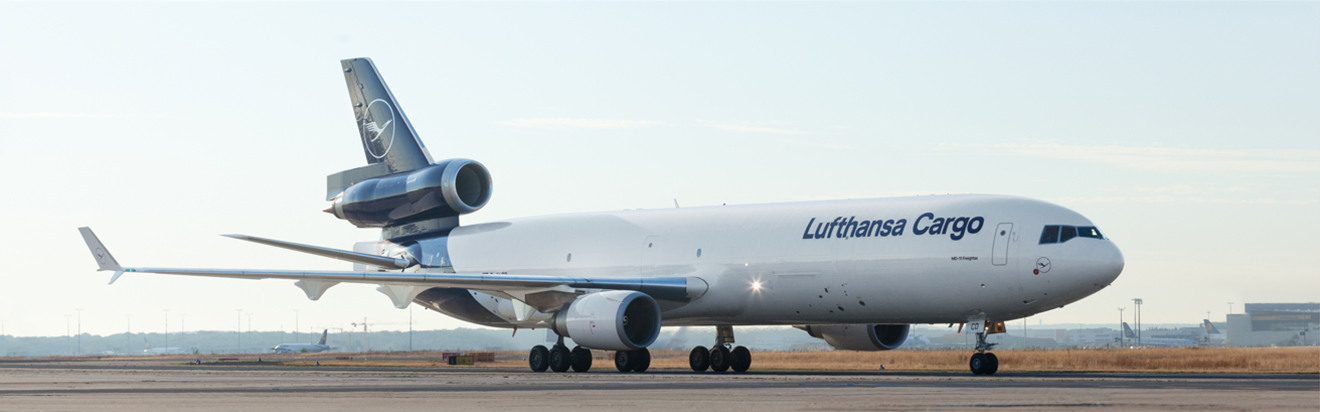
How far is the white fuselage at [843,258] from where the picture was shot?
1003 inches

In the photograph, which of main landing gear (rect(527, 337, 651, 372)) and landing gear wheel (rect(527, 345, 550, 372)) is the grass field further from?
landing gear wheel (rect(527, 345, 550, 372))

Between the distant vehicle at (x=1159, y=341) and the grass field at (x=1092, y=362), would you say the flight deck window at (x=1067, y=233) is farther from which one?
the distant vehicle at (x=1159, y=341)

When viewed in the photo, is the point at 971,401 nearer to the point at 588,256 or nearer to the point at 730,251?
the point at 730,251

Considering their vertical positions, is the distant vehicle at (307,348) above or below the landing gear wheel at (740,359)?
below

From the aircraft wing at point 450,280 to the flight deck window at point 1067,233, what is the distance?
25.9 feet

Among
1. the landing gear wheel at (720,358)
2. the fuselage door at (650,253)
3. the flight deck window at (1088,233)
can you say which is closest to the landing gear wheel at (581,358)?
the fuselage door at (650,253)

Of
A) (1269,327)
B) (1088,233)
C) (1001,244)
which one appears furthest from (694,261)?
(1269,327)

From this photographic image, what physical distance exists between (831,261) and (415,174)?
12.6 meters

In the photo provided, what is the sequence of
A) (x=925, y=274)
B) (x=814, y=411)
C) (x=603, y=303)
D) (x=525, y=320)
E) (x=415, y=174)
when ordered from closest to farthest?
(x=814, y=411)
(x=925, y=274)
(x=603, y=303)
(x=525, y=320)
(x=415, y=174)

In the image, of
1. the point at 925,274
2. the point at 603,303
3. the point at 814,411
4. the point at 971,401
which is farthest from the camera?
the point at 603,303

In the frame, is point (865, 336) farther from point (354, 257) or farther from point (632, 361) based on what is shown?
point (354, 257)

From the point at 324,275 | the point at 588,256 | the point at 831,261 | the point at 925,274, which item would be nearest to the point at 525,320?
the point at 588,256

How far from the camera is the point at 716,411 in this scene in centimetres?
1309

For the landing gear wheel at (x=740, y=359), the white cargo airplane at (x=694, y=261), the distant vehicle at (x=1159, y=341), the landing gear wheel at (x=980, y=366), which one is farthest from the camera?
the distant vehicle at (x=1159, y=341)
